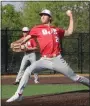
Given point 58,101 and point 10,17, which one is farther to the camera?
point 10,17

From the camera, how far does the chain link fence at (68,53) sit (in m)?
23.8

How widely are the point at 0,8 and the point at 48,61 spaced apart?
1460 inches

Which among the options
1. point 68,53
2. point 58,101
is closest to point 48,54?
point 58,101

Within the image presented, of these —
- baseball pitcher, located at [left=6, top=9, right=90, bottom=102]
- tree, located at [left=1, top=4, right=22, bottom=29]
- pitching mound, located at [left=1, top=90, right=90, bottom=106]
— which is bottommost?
pitching mound, located at [left=1, top=90, right=90, bottom=106]

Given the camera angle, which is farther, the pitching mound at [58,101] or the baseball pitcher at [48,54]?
the pitching mound at [58,101]

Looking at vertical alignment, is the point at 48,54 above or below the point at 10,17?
below

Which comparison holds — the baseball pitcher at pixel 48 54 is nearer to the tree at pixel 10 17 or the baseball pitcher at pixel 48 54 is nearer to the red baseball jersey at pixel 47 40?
the red baseball jersey at pixel 47 40

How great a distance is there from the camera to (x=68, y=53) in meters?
24.5

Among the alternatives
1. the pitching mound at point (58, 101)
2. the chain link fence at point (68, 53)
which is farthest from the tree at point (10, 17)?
the pitching mound at point (58, 101)

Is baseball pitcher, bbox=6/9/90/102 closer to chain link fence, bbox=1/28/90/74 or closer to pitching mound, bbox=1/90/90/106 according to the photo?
pitching mound, bbox=1/90/90/106

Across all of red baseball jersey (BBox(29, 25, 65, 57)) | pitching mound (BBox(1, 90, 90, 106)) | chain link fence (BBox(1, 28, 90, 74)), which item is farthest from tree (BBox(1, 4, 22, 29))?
red baseball jersey (BBox(29, 25, 65, 57))

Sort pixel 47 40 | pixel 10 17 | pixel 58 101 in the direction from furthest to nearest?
pixel 10 17
pixel 58 101
pixel 47 40

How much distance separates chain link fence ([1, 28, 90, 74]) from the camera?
2378 centimetres

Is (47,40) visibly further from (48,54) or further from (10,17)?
(10,17)
